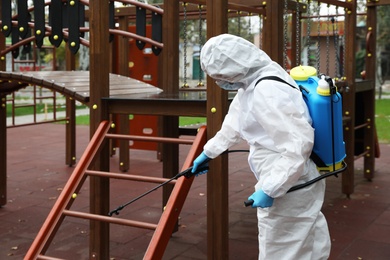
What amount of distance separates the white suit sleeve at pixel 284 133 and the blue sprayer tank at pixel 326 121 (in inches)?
5.2

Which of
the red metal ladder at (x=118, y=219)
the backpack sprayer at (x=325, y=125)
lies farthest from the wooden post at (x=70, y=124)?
the backpack sprayer at (x=325, y=125)

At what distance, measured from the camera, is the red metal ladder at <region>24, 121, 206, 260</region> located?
3387 mm

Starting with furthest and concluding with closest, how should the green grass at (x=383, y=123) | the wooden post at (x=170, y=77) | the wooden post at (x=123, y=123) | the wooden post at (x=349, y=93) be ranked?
the green grass at (x=383, y=123)
the wooden post at (x=123, y=123)
the wooden post at (x=349, y=93)
the wooden post at (x=170, y=77)

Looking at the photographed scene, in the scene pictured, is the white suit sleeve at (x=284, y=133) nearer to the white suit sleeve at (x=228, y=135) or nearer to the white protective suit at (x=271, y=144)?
the white protective suit at (x=271, y=144)

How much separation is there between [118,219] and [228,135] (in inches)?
35.7

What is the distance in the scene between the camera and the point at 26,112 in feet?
62.3

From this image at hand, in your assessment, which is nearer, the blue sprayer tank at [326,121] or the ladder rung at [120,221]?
the blue sprayer tank at [326,121]

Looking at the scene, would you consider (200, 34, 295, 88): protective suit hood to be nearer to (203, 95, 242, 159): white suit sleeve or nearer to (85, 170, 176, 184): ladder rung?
(203, 95, 242, 159): white suit sleeve

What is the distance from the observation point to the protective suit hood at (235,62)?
2871 millimetres

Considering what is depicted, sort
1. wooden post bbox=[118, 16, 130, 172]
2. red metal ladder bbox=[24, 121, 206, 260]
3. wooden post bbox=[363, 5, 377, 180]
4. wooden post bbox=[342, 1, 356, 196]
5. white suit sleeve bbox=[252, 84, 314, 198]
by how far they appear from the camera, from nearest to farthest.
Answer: white suit sleeve bbox=[252, 84, 314, 198]
red metal ladder bbox=[24, 121, 206, 260]
wooden post bbox=[342, 1, 356, 196]
wooden post bbox=[363, 5, 377, 180]
wooden post bbox=[118, 16, 130, 172]

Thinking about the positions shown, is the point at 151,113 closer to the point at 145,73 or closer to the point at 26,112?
the point at 145,73

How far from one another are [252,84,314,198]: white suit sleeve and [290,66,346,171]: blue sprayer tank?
0.44ft

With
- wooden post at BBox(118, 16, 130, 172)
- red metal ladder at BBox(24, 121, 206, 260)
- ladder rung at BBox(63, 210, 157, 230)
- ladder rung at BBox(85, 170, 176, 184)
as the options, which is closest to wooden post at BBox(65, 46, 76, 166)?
wooden post at BBox(118, 16, 130, 172)

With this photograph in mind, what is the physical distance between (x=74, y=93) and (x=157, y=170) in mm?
3939
